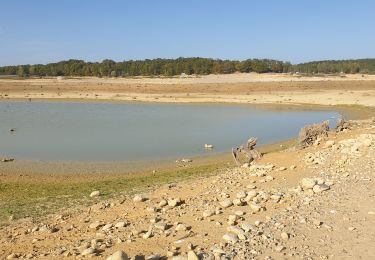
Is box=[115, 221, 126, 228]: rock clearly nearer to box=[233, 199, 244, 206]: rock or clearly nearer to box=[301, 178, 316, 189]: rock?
box=[233, 199, 244, 206]: rock

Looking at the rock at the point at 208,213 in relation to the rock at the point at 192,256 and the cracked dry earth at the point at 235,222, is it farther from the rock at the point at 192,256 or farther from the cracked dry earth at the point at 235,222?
the rock at the point at 192,256

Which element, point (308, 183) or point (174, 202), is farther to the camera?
point (308, 183)

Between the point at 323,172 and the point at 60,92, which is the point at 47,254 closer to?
the point at 323,172

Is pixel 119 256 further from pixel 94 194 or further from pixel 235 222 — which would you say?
pixel 94 194

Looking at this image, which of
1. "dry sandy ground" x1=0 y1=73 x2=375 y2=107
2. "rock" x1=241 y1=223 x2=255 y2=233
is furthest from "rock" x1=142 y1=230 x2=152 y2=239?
"dry sandy ground" x1=0 y1=73 x2=375 y2=107

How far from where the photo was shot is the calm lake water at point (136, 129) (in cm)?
2317

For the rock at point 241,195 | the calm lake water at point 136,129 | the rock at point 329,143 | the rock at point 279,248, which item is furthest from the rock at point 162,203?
the calm lake water at point 136,129

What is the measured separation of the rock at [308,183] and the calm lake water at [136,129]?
35.6 feet

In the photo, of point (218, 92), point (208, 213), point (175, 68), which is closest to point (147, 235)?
point (208, 213)

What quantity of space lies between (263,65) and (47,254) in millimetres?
95682

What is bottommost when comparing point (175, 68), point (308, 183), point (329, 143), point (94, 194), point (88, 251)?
point (94, 194)

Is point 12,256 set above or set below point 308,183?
below

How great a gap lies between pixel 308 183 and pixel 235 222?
2.73 m

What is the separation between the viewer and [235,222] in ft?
29.7
